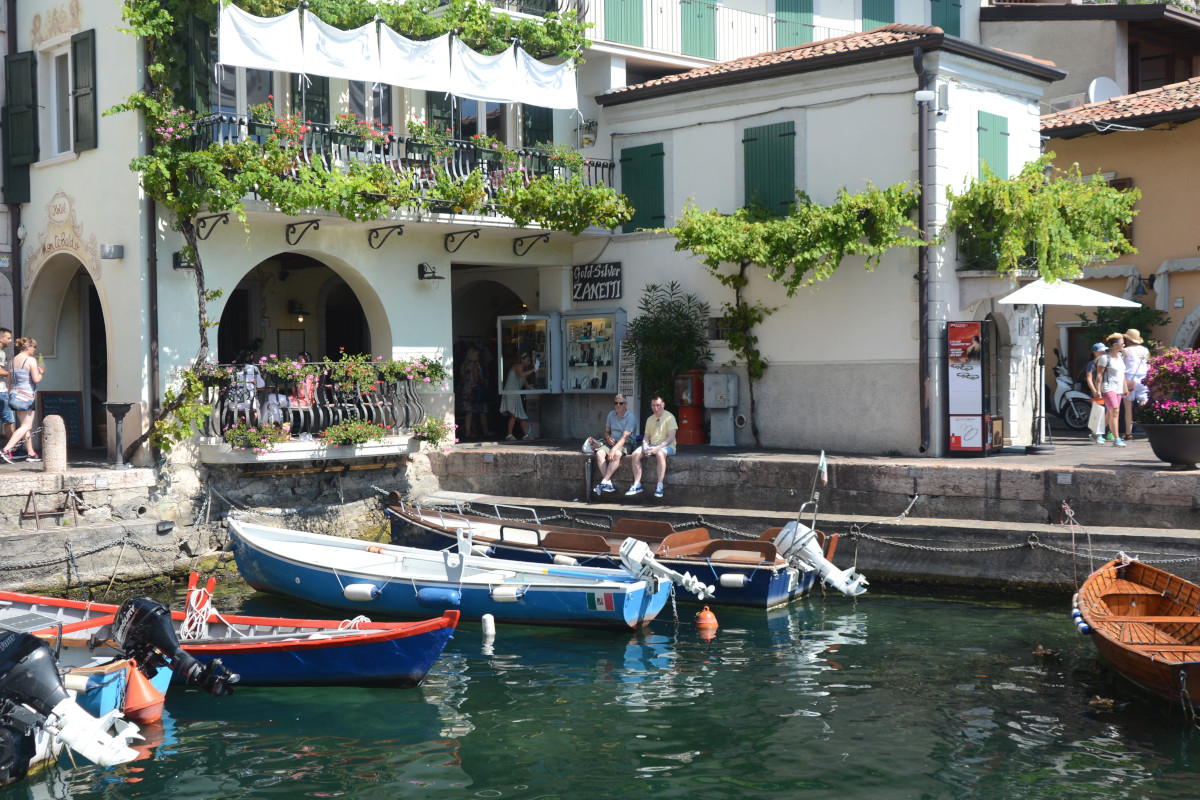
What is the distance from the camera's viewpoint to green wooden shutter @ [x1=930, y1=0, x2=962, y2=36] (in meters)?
23.5

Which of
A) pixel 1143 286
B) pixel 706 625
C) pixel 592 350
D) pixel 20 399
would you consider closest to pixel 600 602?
pixel 706 625

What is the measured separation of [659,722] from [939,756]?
210 centimetres

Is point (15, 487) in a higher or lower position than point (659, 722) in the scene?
higher

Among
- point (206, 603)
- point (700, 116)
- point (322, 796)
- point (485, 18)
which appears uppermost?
point (485, 18)

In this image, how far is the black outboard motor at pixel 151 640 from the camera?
966 cm

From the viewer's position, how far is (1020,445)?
17.6 meters

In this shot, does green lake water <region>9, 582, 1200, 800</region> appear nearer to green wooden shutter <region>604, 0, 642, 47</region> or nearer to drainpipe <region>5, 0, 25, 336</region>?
drainpipe <region>5, 0, 25, 336</region>

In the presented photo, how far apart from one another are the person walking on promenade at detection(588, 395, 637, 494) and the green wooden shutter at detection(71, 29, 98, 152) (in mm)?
7747

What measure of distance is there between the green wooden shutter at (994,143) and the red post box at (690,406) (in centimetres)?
494

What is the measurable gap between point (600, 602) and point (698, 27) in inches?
462

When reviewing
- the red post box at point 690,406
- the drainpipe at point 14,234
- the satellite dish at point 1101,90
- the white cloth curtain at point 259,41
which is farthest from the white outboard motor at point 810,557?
the satellite dish at point 1101,90

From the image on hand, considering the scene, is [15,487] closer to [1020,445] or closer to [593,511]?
[593,511]

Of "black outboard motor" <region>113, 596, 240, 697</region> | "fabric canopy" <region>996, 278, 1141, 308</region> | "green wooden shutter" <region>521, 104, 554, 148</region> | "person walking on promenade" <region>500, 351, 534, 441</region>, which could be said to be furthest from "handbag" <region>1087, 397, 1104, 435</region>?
"black outboard motor" <region>113, 596, 240, 697</region>

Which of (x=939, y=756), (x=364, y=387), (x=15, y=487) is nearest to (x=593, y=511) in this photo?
(x=364, y=387)
